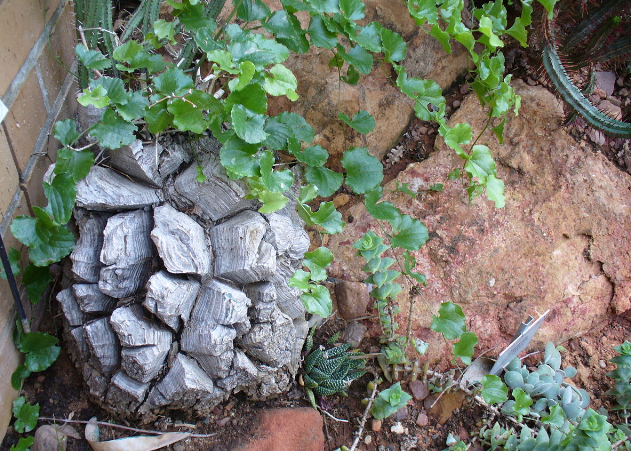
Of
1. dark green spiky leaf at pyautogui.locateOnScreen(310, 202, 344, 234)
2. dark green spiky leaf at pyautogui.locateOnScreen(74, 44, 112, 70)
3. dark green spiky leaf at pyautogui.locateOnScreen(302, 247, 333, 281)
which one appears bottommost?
dark green spiky leaf at pyautogui.locateOnScreen(302, 247, 333, 281)

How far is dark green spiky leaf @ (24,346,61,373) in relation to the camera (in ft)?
5.73

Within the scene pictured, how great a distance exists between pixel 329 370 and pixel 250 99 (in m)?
1.01

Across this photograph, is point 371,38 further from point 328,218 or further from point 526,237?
point 526,237

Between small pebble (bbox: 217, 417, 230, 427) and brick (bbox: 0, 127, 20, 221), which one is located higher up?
brick (bbox: 0, 127, 20, 221)

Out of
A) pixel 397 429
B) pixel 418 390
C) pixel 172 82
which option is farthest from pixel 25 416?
pixel 418 390

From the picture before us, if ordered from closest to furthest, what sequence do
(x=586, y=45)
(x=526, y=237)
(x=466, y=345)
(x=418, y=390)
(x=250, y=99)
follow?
1. (x=250, y=99)
2. (x=466, y=345)
3. (x=418, y=390)
4. (x=526, y=237)
5. (x=586, y=45)

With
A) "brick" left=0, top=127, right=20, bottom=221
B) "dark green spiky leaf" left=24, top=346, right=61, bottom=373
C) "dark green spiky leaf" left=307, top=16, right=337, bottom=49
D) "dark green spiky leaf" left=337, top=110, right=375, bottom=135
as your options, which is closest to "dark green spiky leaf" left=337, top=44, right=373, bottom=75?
"dark green spiky leaf" left=307, top=16, right=337, bottom=49

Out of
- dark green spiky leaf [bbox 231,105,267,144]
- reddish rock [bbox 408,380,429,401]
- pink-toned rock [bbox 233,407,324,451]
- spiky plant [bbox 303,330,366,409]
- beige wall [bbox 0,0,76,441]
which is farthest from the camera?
reddish rock [bbox 408,380,429,401]

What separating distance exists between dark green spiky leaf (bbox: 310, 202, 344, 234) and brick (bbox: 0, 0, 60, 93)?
1.01 metres

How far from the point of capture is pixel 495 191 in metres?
1.74

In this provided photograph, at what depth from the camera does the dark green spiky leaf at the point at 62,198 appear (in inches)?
60.2

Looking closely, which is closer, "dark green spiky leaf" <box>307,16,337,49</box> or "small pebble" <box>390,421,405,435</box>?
"dark green spiky leaf" <box>307,16,337,49</box>

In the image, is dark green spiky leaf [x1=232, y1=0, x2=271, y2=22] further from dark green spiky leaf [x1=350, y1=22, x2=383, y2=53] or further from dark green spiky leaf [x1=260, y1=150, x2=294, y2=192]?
dark green spiky leaf [x1=260, y1=150, x2=294, y2=192]

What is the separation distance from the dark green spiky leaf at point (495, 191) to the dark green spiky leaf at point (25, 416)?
164cm
